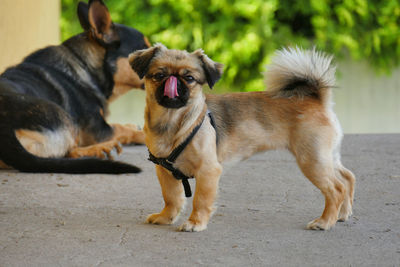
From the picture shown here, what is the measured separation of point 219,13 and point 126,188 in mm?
6043

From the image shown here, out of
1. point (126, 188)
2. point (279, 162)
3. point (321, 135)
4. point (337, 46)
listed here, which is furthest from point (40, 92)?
point (337, 46)

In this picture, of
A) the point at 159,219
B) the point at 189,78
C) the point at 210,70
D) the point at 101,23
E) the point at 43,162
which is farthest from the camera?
the point at 101,23

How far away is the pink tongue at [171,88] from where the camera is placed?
296 cm

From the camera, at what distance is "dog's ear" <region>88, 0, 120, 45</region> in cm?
558

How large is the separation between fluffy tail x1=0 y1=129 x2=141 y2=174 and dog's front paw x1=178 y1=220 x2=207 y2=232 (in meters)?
1.49

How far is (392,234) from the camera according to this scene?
304 centimetres

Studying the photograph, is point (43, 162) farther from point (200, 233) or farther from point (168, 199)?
point (200, 233)

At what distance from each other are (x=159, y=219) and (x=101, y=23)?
9.95ft

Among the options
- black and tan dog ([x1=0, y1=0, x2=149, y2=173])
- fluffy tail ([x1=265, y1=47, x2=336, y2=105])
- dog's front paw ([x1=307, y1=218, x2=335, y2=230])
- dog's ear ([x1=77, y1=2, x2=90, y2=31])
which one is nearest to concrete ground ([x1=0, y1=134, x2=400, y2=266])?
dog's front paw ([x1=307, y1=218, x2=335, y2=230])

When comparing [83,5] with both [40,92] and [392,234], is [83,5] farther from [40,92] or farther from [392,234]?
[392,234]

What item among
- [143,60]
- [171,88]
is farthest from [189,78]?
[143,60]

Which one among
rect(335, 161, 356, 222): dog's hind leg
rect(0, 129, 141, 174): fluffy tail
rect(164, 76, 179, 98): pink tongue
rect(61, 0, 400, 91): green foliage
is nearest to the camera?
rect(164, 76, 179, 98): pink tongue

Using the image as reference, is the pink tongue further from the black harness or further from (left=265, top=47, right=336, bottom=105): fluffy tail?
(left=265, top=47, right=336, bottom=105): fluffy tail

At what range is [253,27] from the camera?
9.35 m
